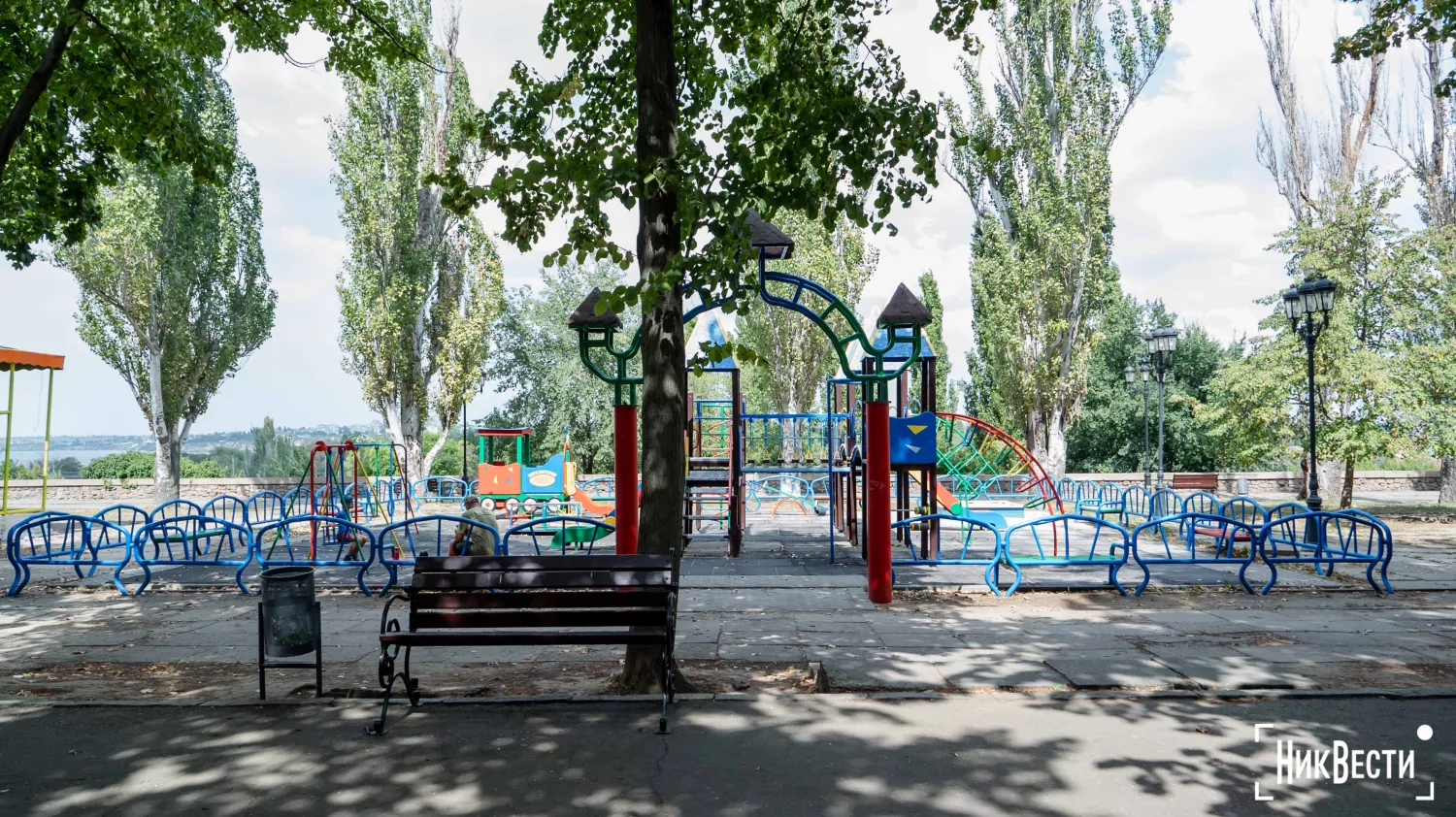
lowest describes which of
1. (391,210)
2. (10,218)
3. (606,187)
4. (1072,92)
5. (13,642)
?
(13,642)

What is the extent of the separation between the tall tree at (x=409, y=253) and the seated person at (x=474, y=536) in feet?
54.3

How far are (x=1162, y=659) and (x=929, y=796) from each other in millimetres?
3422

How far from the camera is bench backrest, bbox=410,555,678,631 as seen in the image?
5.40 m

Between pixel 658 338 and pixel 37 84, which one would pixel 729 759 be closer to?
pixel 658 338

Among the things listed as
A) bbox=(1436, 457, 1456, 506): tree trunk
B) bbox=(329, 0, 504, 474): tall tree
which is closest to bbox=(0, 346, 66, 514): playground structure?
bbox=(329, 0, 504, 474): tall tree

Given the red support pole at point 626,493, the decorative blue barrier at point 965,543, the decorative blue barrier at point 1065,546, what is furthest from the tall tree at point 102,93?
the decorative blue barrier at point 1065,546

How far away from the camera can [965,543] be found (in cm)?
1116

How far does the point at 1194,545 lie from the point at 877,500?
4739mm

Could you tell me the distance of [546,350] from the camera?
135 feet

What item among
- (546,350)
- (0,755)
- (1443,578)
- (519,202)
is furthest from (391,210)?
(1443,578)

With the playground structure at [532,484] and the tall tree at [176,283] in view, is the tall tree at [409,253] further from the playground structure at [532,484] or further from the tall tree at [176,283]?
the playground structure at [532,484]

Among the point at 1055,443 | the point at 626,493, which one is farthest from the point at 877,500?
the point at 1055,443

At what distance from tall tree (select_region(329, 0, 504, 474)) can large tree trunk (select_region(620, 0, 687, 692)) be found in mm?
20364

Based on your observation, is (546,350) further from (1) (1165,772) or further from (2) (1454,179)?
(1) (1165,772)
